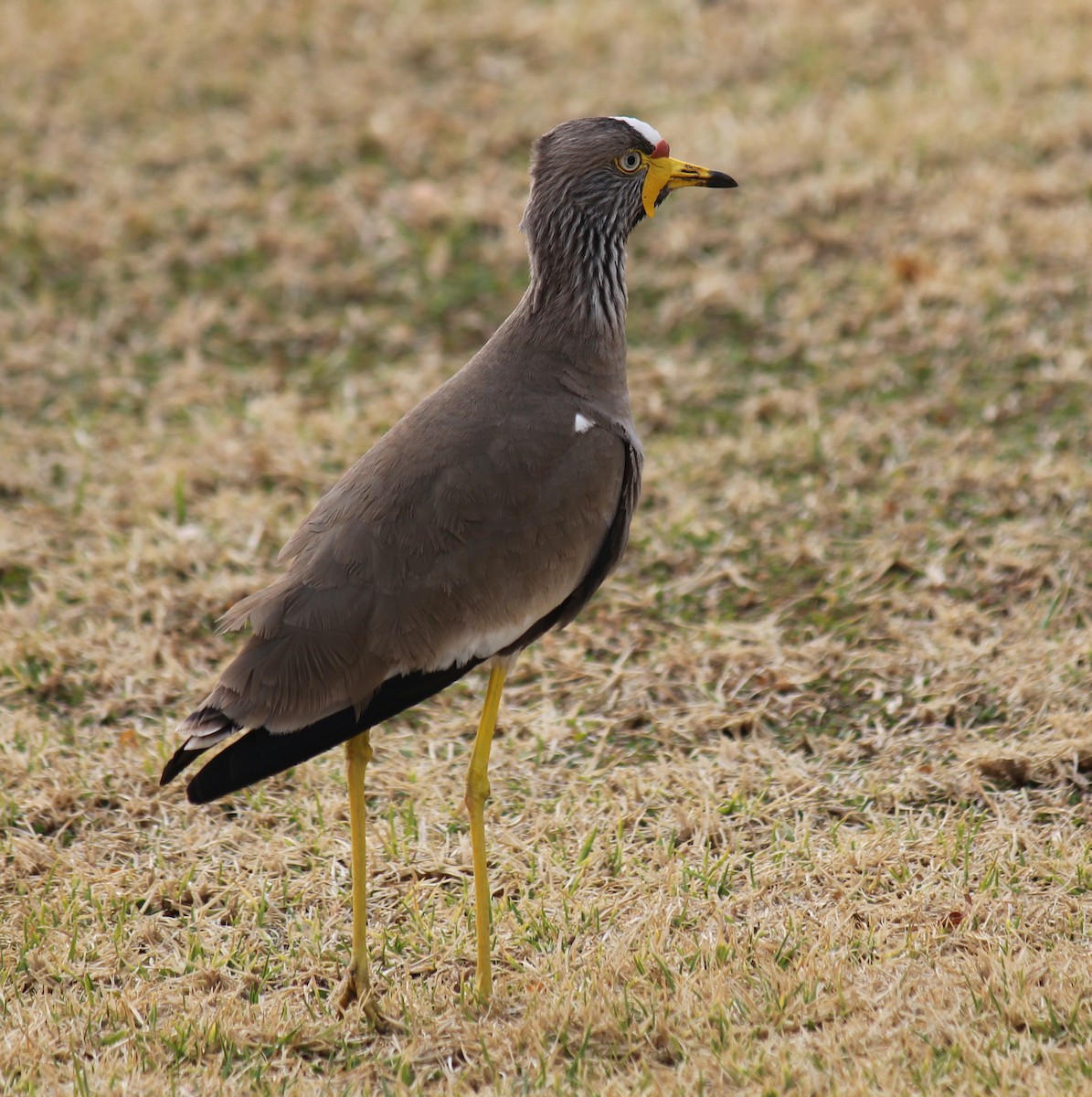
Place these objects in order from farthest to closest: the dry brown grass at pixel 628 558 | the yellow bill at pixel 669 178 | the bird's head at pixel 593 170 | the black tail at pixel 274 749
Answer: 1. the yellow bill at pixel 669 178
2. the bird's head at pixel 593 170
3. the dry brown grass at pixel 628 558
4. the black tail at pixel 274 749

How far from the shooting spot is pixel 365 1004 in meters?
3.47

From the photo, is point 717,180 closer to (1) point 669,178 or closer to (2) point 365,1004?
(1) point 669,178

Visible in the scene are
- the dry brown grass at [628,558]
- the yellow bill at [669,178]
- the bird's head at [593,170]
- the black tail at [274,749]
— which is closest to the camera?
the black tail at [274,749]

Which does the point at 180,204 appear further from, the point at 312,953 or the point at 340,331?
the point at 312,953

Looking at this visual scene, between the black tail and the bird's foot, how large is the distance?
0.56 m

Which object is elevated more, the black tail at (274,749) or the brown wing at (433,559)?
Result: the brown wing at (433,559)

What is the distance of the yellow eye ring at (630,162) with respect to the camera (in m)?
4.09

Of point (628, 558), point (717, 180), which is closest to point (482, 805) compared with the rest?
point (717, 180)

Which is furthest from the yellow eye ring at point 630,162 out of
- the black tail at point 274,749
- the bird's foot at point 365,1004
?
the bird's foot at point 365,1004

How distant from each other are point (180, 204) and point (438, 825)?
4.50 m

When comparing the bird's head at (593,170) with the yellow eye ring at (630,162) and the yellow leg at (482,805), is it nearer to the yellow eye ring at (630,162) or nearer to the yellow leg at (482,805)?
the yellow eye ring at (630,162)

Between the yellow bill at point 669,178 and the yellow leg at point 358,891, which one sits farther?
the yellow bill at point 669,178

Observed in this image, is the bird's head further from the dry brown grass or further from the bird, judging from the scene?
the dry brown grass

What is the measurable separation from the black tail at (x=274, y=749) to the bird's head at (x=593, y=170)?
4.61ft
